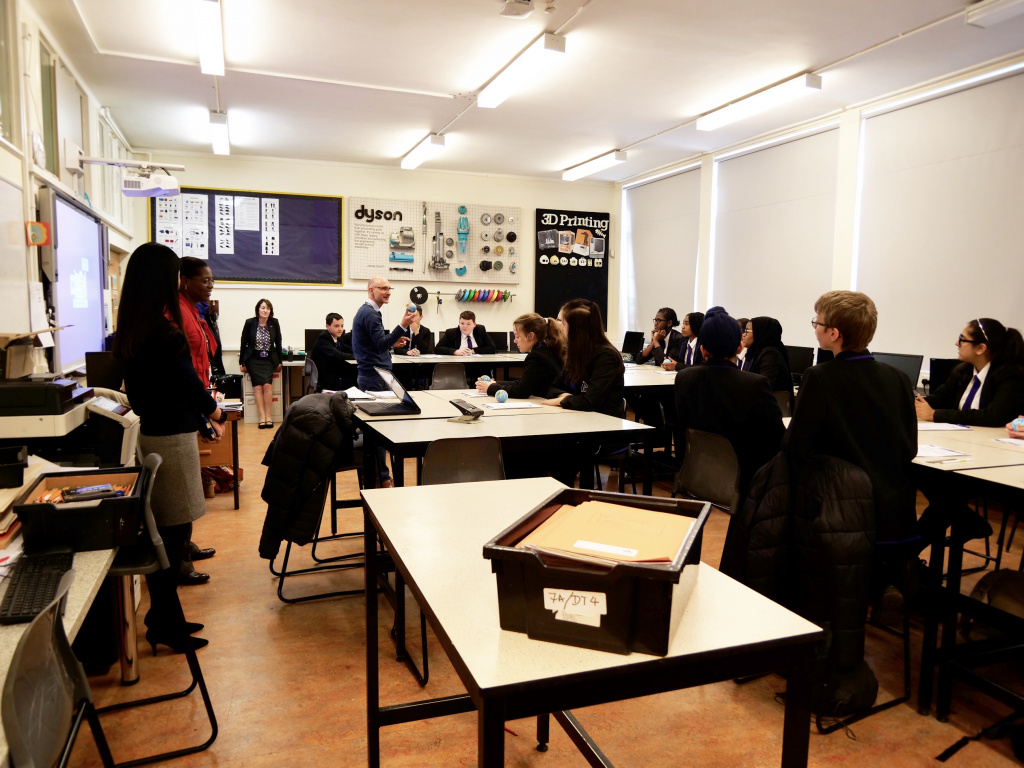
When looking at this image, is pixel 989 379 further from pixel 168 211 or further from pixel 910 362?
pixel 168 211

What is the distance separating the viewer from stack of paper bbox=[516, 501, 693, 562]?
1.05m

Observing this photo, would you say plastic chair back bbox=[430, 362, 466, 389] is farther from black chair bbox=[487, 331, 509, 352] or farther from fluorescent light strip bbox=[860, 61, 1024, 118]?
fluorescent light strip bbox=[860, 61, 1024, 118]

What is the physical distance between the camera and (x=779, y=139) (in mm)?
7379

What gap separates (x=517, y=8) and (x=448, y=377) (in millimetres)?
2721

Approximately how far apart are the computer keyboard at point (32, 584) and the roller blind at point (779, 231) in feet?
22.6

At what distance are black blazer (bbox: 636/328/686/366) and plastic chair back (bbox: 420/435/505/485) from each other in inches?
183

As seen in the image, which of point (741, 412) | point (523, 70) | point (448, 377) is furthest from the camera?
point (448, 377)

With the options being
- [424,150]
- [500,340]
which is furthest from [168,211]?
[500,340]

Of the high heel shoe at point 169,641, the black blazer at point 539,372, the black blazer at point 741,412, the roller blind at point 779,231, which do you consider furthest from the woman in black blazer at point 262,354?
the black blazer at point 741,412

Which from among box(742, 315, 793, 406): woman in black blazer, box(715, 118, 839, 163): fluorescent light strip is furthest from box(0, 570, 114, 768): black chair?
box(715, 118, 839, 163): fluorescent light strip

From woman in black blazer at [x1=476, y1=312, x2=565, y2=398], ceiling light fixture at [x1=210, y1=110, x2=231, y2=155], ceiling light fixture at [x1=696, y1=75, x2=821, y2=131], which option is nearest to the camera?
woman in black blazer at [x1=476, y1=312, x2=565, y2=398]

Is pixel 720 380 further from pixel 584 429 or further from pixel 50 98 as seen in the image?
pixel 50 98

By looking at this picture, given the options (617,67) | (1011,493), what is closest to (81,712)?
(1011,493)

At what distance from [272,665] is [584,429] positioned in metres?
1.65
